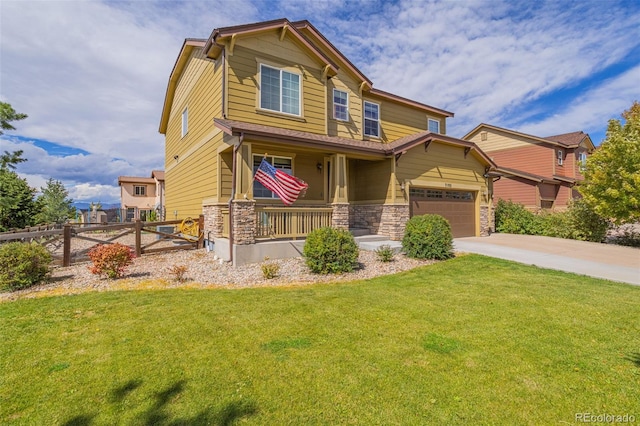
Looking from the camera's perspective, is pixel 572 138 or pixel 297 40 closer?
pixel 297 40

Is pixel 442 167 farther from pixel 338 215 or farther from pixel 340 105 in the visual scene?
pixel 338 215

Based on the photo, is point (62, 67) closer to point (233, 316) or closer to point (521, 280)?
point (233, 316)

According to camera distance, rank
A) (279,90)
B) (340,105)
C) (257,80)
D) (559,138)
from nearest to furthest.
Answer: (257,80) < (279,90) < (340,105) < (559,138)

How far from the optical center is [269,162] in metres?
11.7

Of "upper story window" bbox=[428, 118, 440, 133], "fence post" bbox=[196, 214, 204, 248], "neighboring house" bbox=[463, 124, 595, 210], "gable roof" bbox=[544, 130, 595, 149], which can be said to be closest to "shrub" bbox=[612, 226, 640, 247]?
"neighboring house" bbox=[463, 124, 595, 210]

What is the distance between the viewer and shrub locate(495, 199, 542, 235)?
16.5 m

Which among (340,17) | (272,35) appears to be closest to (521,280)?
(272,35)

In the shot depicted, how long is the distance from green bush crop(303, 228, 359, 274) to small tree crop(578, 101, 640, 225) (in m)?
11.4

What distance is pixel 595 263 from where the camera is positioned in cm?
937

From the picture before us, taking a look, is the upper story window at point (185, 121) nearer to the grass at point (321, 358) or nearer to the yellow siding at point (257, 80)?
the yellow siding at point (257, 80)

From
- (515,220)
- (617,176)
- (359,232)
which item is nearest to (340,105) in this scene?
(359,232)

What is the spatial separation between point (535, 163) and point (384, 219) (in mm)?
20905

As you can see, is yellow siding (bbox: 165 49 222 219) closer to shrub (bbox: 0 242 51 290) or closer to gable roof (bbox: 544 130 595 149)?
shrub (bbox: 0 242 51 290)

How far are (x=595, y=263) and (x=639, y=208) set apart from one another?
524cm
